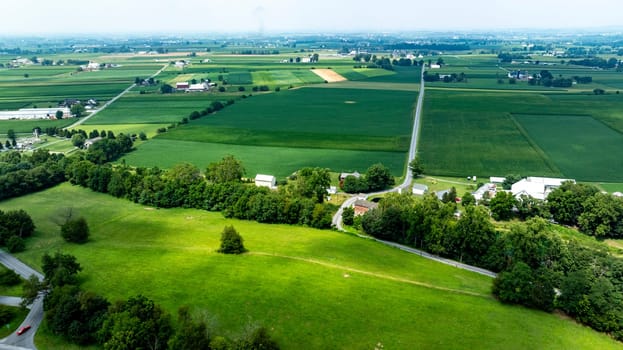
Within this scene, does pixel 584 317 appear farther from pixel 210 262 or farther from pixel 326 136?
pixel 326 136

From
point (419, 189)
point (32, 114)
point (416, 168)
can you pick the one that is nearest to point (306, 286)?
point (419, 189)

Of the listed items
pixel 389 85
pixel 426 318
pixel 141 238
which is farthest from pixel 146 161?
pixel 389 85

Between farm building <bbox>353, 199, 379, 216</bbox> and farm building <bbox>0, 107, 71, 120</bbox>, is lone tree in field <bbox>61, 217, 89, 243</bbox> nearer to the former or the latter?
farm building <bbox>353, 199, 379, 216</bbox>

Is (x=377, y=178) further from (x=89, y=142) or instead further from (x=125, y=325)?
(x=89, y=142)

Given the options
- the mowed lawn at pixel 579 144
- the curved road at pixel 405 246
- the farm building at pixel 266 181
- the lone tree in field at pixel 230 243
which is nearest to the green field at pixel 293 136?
the curved road at pixel 405 246

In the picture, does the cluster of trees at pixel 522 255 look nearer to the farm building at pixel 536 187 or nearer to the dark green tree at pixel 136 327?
the farm building at pixel 536 187

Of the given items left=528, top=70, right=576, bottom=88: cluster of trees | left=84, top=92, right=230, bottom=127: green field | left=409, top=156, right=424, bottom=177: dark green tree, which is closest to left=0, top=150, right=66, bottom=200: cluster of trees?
left=84, top=92, right=230, bottom=127: green field
